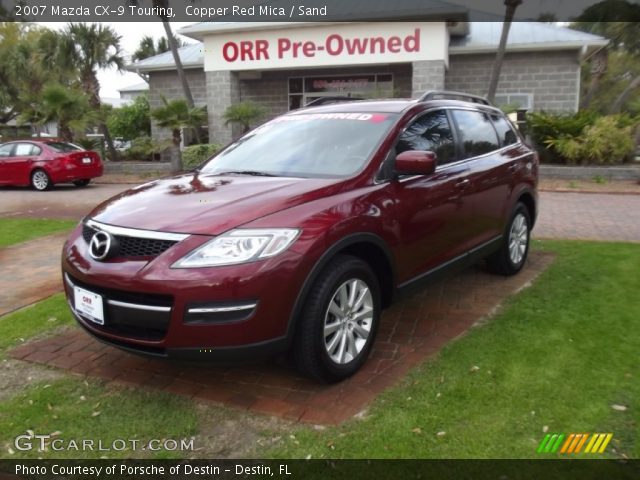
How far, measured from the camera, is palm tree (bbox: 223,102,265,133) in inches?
634

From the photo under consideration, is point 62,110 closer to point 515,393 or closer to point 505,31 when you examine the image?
point 505,31

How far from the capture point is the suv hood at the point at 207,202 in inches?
123

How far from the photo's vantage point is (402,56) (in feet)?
50.6

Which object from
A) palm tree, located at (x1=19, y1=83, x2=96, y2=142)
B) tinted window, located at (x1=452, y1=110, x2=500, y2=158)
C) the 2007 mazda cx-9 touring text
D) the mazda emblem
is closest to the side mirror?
the 2007 mazda cx-9 touring text

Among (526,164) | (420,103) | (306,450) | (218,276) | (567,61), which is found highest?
(567,61)

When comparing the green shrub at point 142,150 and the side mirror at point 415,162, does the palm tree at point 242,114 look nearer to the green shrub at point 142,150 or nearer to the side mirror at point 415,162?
the green shrub at point 142,150

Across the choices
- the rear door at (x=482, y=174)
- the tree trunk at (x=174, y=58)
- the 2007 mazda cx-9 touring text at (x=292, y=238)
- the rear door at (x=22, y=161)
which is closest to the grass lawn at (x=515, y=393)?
the 2007 mazda cx-9 touring text at (x=292, y=238)

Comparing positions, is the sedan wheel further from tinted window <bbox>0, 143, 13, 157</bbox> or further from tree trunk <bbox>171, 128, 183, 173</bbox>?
tree trunk <bbox>171, 128, 183, 173</bbox>

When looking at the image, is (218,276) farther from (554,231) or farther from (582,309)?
(554,231)

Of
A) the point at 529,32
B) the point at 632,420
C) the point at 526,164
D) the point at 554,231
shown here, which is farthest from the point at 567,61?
the point at 632,420

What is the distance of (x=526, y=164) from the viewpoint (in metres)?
5.78

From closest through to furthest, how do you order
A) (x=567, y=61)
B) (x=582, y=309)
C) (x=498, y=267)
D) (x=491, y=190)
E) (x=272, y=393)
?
(x=272, y=393) < (x=582, y=309) < (x=491, y=190) < (x=498, y=267) < (x=567, y=61)

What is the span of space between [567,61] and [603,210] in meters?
8.06

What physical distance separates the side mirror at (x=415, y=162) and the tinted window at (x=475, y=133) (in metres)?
1.16
